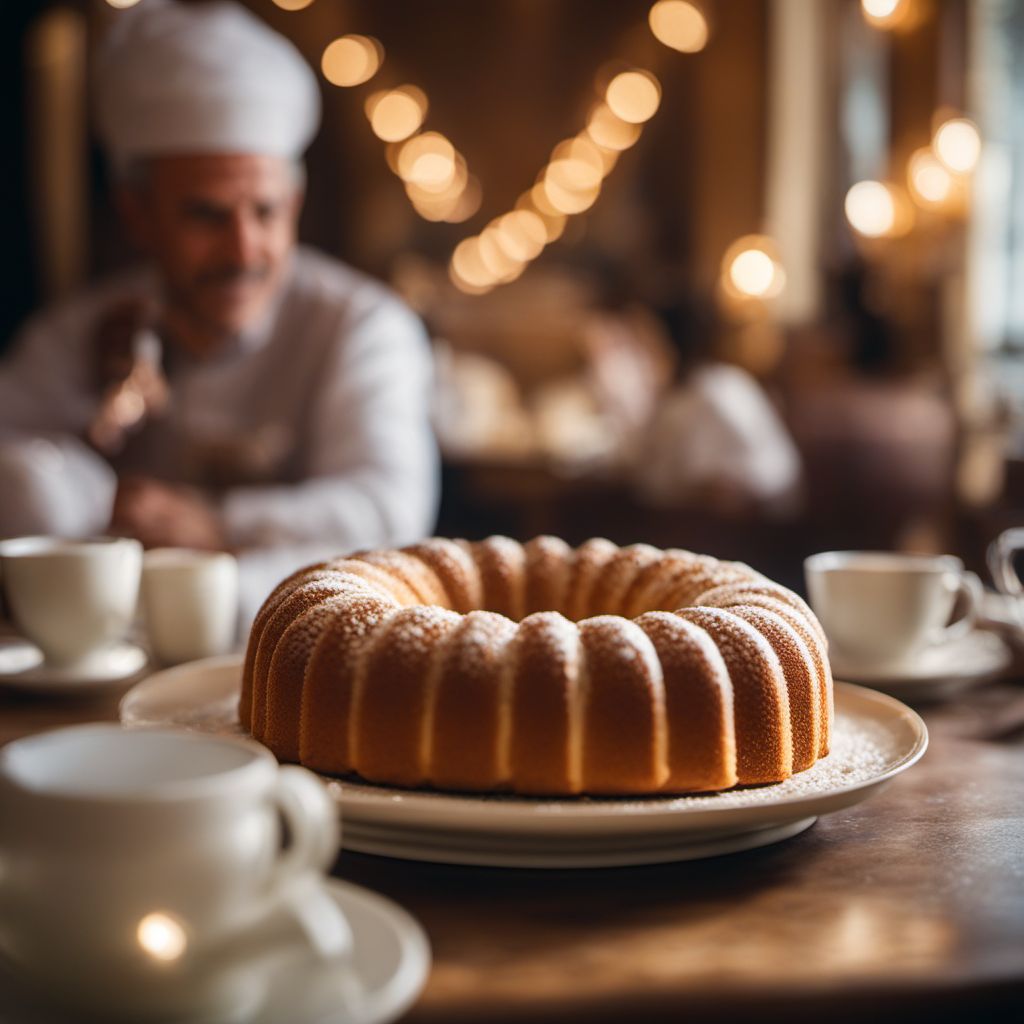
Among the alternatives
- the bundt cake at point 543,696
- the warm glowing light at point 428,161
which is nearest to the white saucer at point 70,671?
the bundt cake at point 543,696

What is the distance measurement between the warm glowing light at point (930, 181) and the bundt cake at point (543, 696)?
427 cm

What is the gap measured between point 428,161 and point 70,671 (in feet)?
26.9

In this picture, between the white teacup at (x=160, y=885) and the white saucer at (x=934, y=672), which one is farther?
the white saucer at (x=934, y=672)

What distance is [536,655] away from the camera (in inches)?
27.7

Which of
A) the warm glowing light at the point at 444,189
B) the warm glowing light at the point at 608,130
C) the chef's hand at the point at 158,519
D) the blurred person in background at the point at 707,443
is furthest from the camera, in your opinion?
the warm glowing light at the point at 444,189

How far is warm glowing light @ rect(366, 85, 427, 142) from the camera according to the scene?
859 cm

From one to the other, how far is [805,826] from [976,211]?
5.55m

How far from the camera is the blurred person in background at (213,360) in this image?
2.01 m

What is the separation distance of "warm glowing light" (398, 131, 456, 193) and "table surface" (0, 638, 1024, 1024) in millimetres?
8545

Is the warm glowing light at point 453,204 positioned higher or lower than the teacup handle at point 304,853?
higher

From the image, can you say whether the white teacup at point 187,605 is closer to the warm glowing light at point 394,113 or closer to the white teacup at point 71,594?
the white teacup at point 71,594

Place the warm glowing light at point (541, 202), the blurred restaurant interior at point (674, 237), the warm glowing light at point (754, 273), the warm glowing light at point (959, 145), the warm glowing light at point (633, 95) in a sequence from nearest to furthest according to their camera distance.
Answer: the blurred restaurant interior at point (674, 237) < the warm glowing light at point (959, 145) < the warm glowing light at point (754, 273) < the warm glowing light at point (633, 95) < the warm glowing light at point (541, 202)

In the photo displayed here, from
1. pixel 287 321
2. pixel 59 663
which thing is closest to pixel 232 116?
pixel 287 321

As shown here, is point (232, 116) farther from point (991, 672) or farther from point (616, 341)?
point (616, 341)
